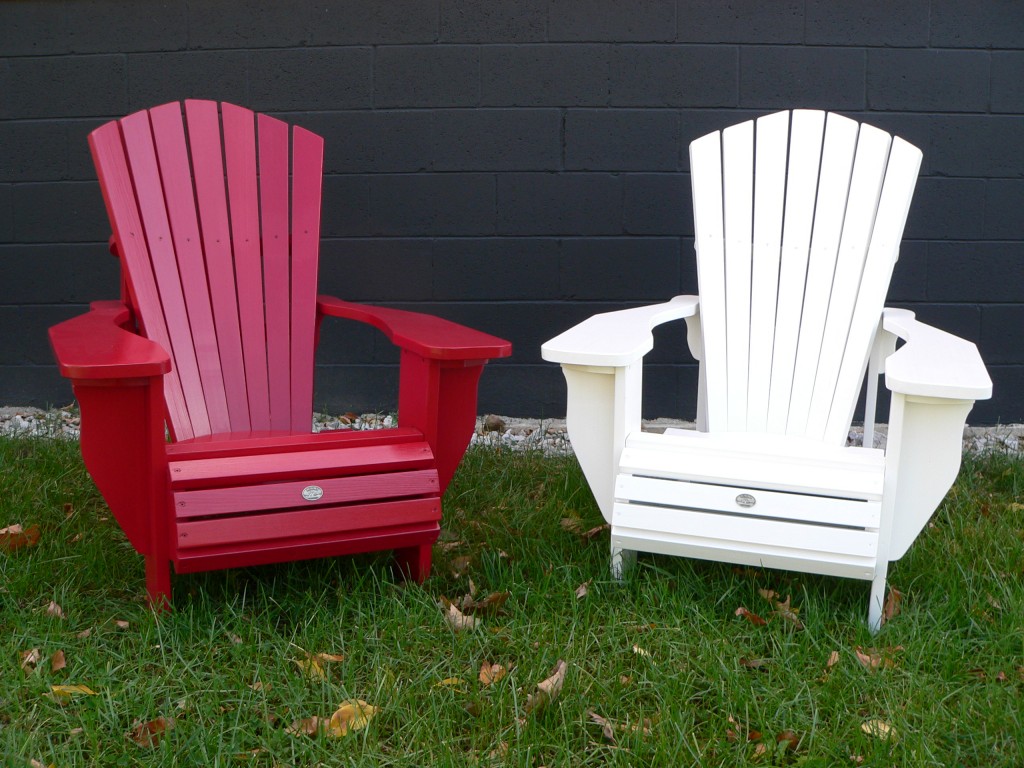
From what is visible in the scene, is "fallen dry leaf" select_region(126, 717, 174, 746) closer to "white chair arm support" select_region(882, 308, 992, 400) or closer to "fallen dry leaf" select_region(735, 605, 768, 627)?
"fallen dry leaf" select_region(735, 605, 768, 627)

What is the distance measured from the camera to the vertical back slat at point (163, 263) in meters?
2.35

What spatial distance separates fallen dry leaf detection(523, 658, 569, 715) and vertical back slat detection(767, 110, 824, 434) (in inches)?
46.9

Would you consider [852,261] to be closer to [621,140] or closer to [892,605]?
[892,605]

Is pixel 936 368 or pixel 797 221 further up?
pixel 797 221

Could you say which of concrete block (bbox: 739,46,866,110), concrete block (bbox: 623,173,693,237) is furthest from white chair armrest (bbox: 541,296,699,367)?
concrete block (bbox: 739,46,866,110)

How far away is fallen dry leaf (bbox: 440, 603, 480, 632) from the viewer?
6.33 ft

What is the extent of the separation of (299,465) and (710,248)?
4.21ft

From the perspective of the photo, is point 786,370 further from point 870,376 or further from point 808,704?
point 808,704

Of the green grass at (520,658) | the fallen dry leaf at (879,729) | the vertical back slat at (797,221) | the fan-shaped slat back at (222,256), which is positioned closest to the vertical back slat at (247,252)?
the fan-shaped slat back at (222,256)

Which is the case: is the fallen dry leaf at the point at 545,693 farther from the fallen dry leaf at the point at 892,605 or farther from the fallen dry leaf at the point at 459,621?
the fallen dry leaf at the point at 892,605

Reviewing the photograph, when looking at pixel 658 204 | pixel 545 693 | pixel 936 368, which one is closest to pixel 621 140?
pixel 658 204

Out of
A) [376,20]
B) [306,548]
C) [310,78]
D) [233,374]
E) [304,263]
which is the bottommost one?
[306,548]

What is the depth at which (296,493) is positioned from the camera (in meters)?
1.95

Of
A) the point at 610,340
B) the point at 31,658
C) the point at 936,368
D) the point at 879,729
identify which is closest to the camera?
the point at 879,729
